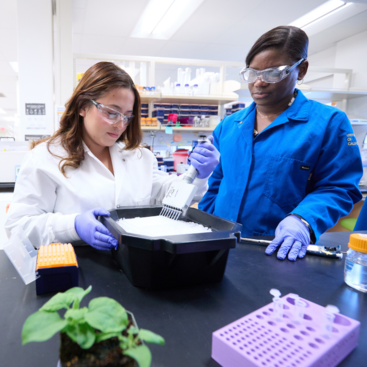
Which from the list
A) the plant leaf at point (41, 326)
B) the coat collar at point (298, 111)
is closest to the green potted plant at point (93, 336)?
the plant leaf at point (41, 326)

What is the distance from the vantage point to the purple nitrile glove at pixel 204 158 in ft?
4.20

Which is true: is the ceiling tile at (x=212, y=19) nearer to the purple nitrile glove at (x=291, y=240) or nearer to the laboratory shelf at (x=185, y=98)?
the laboratory shelf at (x=185, y=98)

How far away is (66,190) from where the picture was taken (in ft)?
4.11

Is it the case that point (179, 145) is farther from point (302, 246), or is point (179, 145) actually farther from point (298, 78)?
point (302, 246)

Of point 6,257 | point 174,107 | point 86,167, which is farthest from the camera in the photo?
point 174,107

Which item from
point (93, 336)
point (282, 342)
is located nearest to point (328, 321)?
point (282, 342)

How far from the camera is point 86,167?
→ 4.40 feet

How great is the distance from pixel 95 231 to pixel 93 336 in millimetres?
652

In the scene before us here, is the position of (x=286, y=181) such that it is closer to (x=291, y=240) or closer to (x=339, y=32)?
(x=291, y=240)

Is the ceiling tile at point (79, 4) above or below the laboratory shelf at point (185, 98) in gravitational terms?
above

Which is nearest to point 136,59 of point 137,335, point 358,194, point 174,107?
point 174,107

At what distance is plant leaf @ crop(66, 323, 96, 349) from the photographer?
0.34 meters

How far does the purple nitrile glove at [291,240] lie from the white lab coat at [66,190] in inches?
20.1

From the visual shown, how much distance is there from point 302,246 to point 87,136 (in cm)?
111
